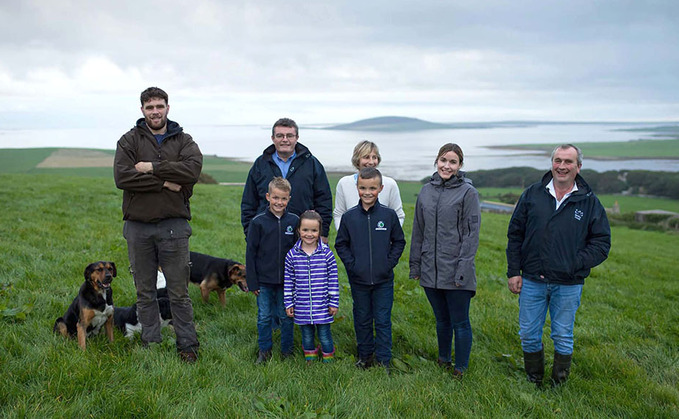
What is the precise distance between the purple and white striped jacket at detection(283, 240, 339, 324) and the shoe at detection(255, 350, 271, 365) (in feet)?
1.70

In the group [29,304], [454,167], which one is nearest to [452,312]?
[454,167]

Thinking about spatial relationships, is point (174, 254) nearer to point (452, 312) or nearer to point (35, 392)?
point (35, 392)

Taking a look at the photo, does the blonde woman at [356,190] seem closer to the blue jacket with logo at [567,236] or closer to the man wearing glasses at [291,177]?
the man wearing glasses at [291,177]

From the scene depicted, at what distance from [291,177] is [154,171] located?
1.45 meters

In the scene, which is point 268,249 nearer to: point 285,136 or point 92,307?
point 285,136

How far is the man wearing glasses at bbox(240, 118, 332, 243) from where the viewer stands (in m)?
5.18

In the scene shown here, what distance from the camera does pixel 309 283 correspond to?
4.82 meters

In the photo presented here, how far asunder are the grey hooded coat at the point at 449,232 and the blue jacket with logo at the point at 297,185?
1.13m

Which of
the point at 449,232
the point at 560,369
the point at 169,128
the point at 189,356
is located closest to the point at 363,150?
the point at 449,232

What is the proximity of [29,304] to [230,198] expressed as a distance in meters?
13.7

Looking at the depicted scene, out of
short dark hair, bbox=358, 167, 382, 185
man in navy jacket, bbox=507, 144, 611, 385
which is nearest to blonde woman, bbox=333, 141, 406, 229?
Answer: short dark hair, bbox=358, 167, 382, 185

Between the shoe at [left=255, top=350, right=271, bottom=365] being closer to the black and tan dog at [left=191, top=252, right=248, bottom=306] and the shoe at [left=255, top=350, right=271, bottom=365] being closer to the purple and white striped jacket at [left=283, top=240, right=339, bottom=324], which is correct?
the purple and white striped jacket at [left=283, top=240, right=339, bottom=324]

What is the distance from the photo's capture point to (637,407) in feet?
14.3

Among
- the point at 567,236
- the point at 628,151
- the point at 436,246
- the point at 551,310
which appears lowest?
the point at 551,310
